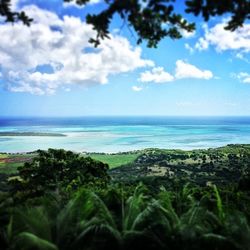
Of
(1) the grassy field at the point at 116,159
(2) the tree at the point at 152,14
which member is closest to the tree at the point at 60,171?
(2) the tree at the point at 152,14

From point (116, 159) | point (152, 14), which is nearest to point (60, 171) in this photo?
point (152, 14)

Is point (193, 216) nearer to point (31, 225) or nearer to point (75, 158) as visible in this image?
point (31, 225)

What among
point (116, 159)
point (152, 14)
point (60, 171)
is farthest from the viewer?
point (116, 159)

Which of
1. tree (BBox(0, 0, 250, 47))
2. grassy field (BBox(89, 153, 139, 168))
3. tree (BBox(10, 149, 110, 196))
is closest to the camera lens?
tree (BBox(0, 0, 250, 47))

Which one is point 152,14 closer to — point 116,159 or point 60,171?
point 60,171


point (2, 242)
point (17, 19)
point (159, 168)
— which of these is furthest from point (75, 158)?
point (159, 168)

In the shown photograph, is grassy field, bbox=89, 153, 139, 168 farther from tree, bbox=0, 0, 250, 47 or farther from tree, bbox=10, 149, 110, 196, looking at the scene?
tree, bbox=0, 0, 250, 47

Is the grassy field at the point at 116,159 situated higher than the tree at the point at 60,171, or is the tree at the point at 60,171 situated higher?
the tree at the point at 60,171

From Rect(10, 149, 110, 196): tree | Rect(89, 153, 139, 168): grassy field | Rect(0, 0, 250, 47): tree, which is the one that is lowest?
Rect(89, 153, 139, 168): grassy field

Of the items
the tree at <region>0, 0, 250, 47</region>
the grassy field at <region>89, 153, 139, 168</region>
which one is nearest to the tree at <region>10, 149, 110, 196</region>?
the tree at <region>0, 0, 250, 47</region>

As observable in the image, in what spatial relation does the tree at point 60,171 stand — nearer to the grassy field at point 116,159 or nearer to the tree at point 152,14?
the tree at point 152,14

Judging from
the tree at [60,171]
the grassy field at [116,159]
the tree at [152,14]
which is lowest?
the grassy field at [116,159]
